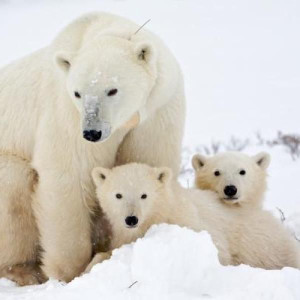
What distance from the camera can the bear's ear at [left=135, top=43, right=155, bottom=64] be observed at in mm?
4172

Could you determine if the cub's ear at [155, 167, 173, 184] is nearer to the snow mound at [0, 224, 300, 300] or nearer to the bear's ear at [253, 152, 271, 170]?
the snow mound at [0, 224, 300, 300]

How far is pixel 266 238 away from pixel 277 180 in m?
3.53

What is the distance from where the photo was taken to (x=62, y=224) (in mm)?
4719

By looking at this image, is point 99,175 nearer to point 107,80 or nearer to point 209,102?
point 107,80

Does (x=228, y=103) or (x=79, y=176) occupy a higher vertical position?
(x=79, y=176)

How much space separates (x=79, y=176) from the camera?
461 cm

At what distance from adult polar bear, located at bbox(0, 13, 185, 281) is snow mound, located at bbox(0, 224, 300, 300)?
0.74m

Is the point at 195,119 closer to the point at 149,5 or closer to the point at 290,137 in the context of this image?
the point at 290,137

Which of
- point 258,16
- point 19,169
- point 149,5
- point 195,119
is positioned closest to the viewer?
point 19,169

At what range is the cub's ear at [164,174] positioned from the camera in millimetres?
4660

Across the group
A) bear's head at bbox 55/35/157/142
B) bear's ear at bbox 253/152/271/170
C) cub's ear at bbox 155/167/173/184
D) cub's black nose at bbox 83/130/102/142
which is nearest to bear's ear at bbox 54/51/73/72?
bear's head at bbox 55/35/157/142

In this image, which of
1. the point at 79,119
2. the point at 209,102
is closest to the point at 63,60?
the point at 79,119

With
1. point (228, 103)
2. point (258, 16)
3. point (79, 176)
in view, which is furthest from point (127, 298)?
point (258, 16)

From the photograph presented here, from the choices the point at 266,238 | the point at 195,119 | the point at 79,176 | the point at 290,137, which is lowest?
the point at 195,119
